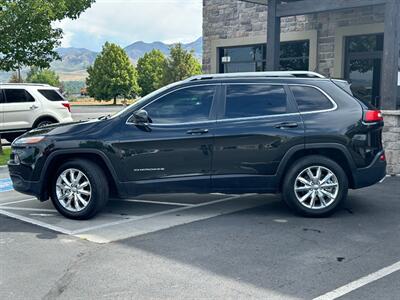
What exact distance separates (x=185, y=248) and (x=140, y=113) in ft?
6.41

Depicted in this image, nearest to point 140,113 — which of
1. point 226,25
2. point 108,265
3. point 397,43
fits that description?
point 108,265

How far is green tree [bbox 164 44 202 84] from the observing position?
51688 mm

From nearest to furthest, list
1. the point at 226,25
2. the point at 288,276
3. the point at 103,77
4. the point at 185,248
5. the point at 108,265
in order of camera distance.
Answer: the point at 288,276 → the point at 108,265 → the point at 185,248 → the point at 226,25 → the point at 103,77

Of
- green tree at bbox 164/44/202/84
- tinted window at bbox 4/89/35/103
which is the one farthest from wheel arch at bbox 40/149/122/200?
green tree at bbox 164/44/202/84

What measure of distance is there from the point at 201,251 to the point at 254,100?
2.32 metres

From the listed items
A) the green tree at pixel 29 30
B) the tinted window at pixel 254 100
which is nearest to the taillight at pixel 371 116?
the tinted window at pixel 254 100

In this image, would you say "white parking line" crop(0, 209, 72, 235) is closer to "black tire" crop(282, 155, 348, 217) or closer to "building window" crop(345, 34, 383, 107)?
"black tire" crop(282, 155, 348, 217)

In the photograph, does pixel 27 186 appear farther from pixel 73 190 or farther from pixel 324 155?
pixel 324 155

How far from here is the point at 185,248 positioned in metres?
5.18

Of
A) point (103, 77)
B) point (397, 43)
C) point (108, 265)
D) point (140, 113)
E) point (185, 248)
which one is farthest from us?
point (103, 77)

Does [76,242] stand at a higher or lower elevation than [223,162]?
lower

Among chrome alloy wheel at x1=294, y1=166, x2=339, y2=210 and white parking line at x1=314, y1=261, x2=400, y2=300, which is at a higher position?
chrome alloy wheel at x1=294, y1=166, x2=339, y2=210

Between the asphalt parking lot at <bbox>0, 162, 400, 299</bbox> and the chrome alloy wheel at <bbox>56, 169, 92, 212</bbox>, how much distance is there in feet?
0.97

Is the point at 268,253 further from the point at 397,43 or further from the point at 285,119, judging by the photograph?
the point at 397,43
